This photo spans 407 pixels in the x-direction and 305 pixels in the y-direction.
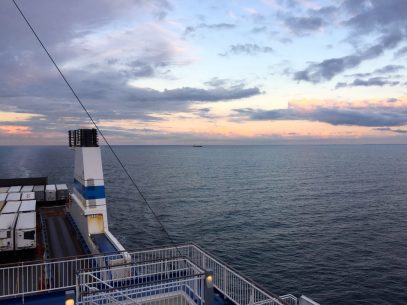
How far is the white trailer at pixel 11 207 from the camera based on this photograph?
30.4 metres

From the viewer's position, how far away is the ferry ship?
1294cm

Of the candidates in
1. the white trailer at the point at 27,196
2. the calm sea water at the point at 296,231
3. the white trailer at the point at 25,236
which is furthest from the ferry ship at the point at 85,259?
the calm sea water at the point at 296,231

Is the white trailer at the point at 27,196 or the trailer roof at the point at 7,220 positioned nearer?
the trailer roof at the point at 7,220

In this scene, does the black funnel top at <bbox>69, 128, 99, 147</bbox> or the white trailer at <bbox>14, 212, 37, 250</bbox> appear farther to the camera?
the black funnel top at <bbox>69, 128, 99, 147</bbox>

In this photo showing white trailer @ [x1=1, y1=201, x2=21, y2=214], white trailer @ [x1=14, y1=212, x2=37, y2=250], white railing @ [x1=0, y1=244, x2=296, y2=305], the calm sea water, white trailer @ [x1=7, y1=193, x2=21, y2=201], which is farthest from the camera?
white trailer @ [x1=7, y1=193, x2=21, y2=201]

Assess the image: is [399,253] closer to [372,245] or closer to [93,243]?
[372,245]

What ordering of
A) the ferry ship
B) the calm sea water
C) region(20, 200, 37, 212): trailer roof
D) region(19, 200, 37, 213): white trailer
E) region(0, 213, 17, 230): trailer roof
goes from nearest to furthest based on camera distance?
the ferry ship, region(0, 213, 17, 230): trailer roof, region(19, 200, 37, 213): white trailer, region(20, 200, 37, 212): trailer roof, the calm sea water

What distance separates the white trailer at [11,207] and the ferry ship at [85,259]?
0.09 meters

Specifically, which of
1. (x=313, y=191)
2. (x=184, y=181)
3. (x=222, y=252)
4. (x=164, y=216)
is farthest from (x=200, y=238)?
(x=184, y=181)

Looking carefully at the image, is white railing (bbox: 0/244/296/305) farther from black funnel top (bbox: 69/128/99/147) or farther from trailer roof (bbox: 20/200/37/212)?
trailer roof (bbox: 20/200/37/212)

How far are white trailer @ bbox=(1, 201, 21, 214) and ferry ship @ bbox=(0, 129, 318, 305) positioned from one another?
0.31ft

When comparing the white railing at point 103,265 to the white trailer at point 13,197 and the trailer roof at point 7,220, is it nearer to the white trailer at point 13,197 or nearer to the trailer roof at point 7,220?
the trailer roof at point 7,220

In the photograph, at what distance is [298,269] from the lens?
35281 mm

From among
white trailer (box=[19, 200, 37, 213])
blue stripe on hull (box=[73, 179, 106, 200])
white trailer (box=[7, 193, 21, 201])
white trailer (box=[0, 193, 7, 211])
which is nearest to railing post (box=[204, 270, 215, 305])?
blue stripe on hull (box=[73, 179, 106, 200])
